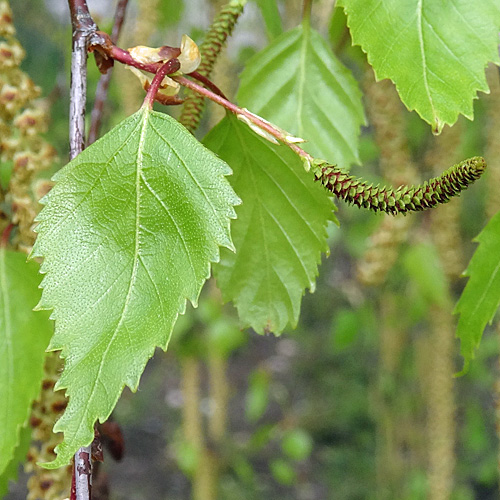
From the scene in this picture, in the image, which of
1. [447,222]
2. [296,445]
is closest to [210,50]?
[447,222]

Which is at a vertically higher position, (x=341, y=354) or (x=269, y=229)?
(x=269, y=229)

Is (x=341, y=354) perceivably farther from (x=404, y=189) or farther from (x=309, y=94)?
(x=404, y=189)

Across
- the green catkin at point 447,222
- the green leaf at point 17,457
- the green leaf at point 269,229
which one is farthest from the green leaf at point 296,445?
the green leaf at point 269,229

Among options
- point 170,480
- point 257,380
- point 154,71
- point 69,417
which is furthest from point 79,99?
point 170,480

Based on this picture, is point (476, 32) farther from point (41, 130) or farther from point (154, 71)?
point (41, 130)

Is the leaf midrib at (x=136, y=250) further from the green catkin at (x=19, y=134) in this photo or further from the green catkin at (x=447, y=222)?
the green catkin at (x=447, y=222)

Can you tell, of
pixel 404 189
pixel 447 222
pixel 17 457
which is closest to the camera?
pixel 404 189
